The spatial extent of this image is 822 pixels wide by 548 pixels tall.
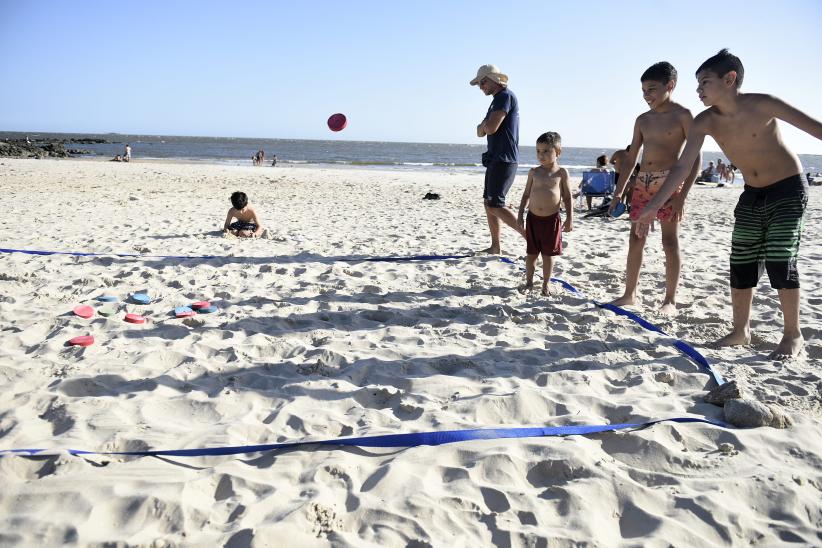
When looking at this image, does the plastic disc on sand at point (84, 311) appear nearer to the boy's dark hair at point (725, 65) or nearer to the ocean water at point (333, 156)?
the boy's dark hair at point (725, 65)

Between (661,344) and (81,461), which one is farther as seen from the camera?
(661,344)

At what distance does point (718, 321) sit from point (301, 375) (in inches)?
116

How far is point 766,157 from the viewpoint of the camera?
3.16 metres

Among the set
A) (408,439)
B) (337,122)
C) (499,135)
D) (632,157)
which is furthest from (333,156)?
(408,439)

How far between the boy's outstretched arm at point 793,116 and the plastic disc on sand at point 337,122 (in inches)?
313

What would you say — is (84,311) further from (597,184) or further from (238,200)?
(597,184)

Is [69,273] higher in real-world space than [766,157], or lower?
lower

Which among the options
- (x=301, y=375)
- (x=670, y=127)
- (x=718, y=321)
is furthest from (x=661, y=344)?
(x=301, y=375)

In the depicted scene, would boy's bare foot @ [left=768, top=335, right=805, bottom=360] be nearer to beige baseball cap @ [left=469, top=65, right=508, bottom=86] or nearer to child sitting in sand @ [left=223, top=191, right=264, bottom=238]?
beige baseball cap @ [left=469, top=65, right=508, bottom=86]

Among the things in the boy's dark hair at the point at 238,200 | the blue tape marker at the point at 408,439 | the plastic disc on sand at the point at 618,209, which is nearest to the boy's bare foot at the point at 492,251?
the plastic disc on sand at the point at 618,209

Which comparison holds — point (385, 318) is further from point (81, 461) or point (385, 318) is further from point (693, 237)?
point (693, 237)

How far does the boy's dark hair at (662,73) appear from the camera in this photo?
12.8 ft

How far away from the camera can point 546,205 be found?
450cm

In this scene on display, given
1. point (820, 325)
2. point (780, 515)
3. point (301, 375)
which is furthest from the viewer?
point (820, 325)
